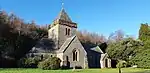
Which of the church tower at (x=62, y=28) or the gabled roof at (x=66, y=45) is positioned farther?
the church tower at (x=62, y=28)

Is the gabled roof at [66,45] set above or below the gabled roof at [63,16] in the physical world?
below

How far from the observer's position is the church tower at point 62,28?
184 ft

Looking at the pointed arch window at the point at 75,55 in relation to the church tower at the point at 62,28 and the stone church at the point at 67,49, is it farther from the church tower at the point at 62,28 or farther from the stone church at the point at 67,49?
the church tower at the point at 62,28

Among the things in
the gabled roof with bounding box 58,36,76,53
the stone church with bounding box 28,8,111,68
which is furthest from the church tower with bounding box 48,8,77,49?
the gabled roof with bounding box 58,36,76,53

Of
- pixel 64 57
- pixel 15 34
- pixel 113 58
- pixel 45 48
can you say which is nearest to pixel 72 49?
pixel 64 57

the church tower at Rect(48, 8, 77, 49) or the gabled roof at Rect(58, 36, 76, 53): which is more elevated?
the church tower at Rect(48, 8, 77, 49)

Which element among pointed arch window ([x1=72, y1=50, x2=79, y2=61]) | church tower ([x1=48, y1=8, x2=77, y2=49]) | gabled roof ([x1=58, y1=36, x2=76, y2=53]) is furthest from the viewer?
church tower ([x1=48, y1=8, x2=77, y2=49])

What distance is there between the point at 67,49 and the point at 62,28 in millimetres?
7692

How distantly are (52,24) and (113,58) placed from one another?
55.3ft

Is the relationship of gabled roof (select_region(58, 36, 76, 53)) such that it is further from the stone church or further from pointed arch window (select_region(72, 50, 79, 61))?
pointed arch window (select_region(72, 50, 79, 61))

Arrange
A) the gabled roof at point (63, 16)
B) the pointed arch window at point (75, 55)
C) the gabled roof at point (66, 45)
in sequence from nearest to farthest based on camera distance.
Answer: the gabled roof at point (66, 45)
the pointed arch window at point (75, 55)
the gabled roof at point (63, 16)

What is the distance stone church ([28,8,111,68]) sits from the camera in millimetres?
51188

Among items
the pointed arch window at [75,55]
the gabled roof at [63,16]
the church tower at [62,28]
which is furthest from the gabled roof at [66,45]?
the gabled roof at [63,16]

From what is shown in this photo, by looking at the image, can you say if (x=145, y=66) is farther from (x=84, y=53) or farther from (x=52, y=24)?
(x=52, y=24)
